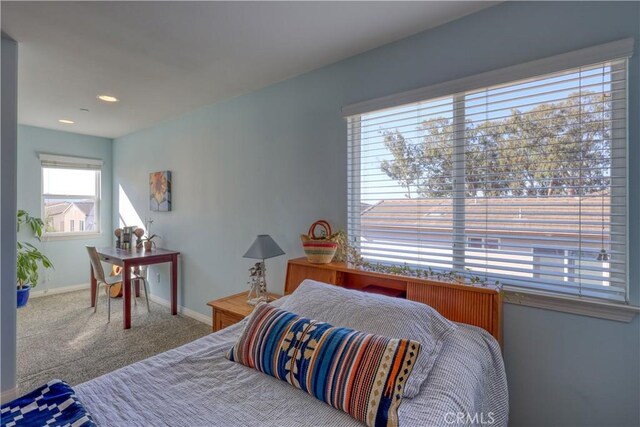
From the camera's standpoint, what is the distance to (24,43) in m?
2.07

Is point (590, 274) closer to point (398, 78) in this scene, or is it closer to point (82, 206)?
point (398, 78)

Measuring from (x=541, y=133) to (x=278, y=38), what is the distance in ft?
5.53

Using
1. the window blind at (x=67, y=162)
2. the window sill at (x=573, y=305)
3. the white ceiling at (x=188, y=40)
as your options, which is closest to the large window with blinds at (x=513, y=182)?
the window sill at (x=573, y=305)

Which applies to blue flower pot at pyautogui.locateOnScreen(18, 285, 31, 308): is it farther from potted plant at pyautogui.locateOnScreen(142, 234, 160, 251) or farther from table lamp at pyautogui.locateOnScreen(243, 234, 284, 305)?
table lamp at pyautogui.locateOnScreen(243, 234, 284, 305)

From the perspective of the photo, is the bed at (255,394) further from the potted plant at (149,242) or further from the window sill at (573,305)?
the potted plant at (149,242)

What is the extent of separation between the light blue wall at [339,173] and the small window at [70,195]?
88 cm

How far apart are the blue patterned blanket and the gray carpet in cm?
162

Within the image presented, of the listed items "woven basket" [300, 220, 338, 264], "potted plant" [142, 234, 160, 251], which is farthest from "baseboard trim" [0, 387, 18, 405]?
"woven basket" [300, 220, 338, 264]

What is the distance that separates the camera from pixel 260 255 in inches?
89.8

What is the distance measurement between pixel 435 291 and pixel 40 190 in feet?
18.3

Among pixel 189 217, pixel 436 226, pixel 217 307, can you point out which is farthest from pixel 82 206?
pixel 436 226

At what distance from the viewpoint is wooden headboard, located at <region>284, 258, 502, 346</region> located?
60.4 inches

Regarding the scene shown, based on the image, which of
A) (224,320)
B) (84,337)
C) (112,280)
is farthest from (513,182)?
(112,280)

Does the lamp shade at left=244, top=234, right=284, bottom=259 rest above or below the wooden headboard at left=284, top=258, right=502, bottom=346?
above
